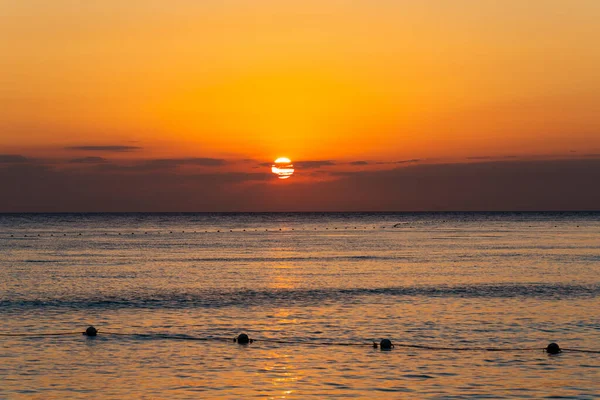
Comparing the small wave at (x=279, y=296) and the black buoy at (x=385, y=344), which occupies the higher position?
the small wave at (x=279, y=296)

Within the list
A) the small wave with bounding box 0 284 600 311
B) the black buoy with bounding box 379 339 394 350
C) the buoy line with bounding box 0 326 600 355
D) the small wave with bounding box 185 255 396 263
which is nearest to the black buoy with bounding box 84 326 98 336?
the buoy line with bounding box 0 326 600 355

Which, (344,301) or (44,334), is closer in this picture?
(44,334)

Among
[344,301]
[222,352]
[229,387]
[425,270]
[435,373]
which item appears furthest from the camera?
[425,270]

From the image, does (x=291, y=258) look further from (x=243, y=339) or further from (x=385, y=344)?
(x=385, y=344)

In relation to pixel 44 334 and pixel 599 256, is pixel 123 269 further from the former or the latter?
pixel 599 256

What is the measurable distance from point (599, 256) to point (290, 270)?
3218 centimetres

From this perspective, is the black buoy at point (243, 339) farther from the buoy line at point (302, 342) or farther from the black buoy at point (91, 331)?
the black buoy at point (91, 331)

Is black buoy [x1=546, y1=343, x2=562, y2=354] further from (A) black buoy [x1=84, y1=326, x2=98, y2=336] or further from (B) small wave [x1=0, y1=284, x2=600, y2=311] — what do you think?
(A) black buoy [x1=84, y1=326, x2=98, y2=336]

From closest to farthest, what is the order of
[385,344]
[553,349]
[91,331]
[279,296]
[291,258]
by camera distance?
[553,349]
[385,344]
[91,331]
[279,296]
[291,258]

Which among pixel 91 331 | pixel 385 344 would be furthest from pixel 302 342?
pixel 91 331

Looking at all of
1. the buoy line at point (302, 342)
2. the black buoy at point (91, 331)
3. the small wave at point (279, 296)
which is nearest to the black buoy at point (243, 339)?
the buoy line at point (302, 342)

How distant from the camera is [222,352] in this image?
1125 inches

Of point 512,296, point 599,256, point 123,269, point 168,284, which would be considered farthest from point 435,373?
point 599,256

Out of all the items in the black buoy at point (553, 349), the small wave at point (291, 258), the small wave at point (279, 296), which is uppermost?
the small wave at point (291, 258)
